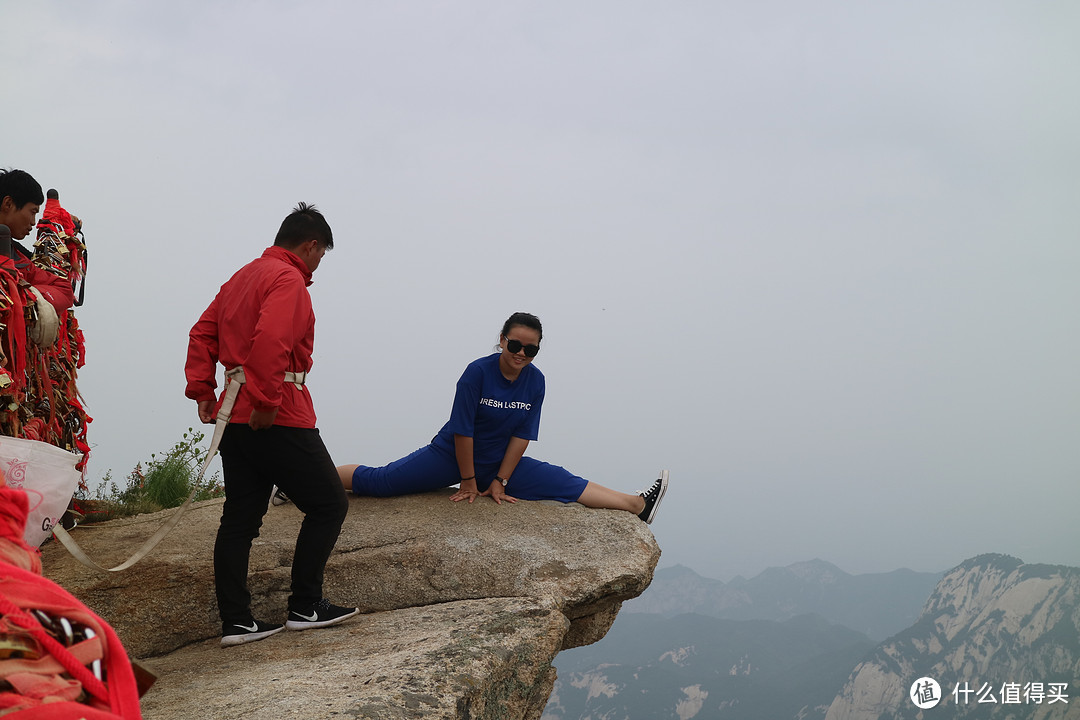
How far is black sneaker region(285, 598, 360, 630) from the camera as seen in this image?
4.42m

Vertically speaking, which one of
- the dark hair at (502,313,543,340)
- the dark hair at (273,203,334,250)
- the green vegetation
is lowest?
the green vegetation

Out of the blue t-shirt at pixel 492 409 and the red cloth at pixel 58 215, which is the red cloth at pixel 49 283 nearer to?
the red cloth at pixel 58 215

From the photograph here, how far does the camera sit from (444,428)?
6.27 m

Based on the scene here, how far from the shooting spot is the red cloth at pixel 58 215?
5688 millimetres

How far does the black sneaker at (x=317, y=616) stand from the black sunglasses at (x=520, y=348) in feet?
7.34

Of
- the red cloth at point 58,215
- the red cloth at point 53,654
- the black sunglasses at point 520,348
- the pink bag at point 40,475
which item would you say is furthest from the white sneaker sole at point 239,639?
the red cloth at point 58,215

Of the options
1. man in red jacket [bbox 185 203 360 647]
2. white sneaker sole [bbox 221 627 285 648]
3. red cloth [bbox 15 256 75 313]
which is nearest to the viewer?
man in red jacket [bbox 185 203 360 647]

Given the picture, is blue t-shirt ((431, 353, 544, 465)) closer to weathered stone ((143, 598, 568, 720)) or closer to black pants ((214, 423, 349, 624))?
weathered stone ((143, 598, 568, 720))

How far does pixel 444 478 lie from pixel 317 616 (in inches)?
80.9

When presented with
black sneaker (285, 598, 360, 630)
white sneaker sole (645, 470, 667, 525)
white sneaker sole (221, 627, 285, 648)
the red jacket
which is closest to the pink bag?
the red jacket

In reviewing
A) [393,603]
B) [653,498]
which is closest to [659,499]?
[653,498]

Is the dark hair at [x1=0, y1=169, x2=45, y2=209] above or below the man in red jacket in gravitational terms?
above

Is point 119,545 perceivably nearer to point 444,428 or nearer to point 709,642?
point 444,428

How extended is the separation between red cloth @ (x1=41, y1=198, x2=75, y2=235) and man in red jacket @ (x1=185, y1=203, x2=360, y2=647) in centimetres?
216
